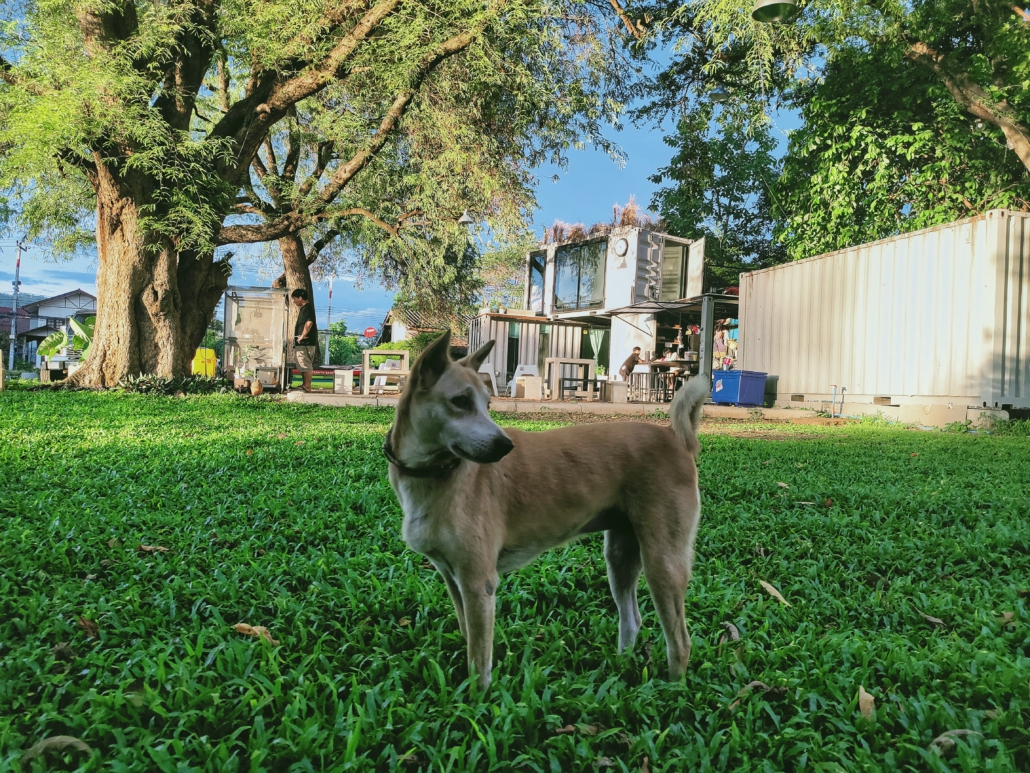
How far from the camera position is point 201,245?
12.6 m

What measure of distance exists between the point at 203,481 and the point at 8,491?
123 centimetres

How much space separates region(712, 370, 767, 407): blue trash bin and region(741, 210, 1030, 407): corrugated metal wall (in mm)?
555

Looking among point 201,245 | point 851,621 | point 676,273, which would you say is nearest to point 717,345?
point 676,273

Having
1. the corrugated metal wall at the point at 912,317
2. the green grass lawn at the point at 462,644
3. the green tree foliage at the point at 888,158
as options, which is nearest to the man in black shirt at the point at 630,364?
the corrugated metal wall at the point at 912,317

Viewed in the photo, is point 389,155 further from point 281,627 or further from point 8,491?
point 281,627

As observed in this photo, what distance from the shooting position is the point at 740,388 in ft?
48.3

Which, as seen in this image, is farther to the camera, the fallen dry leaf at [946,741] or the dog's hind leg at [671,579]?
the dog's hind leg at [671,579]

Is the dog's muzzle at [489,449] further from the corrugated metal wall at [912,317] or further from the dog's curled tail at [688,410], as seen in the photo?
the corrugated metal wall at [912,317]

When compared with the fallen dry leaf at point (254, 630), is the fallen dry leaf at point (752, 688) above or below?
below

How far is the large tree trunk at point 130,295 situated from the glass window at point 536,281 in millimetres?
15488

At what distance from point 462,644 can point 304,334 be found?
801 inches

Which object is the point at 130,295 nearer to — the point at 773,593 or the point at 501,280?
the point at 773,593

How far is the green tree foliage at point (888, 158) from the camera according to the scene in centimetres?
1422

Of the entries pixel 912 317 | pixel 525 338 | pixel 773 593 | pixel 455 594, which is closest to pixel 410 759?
pixel 455 594
